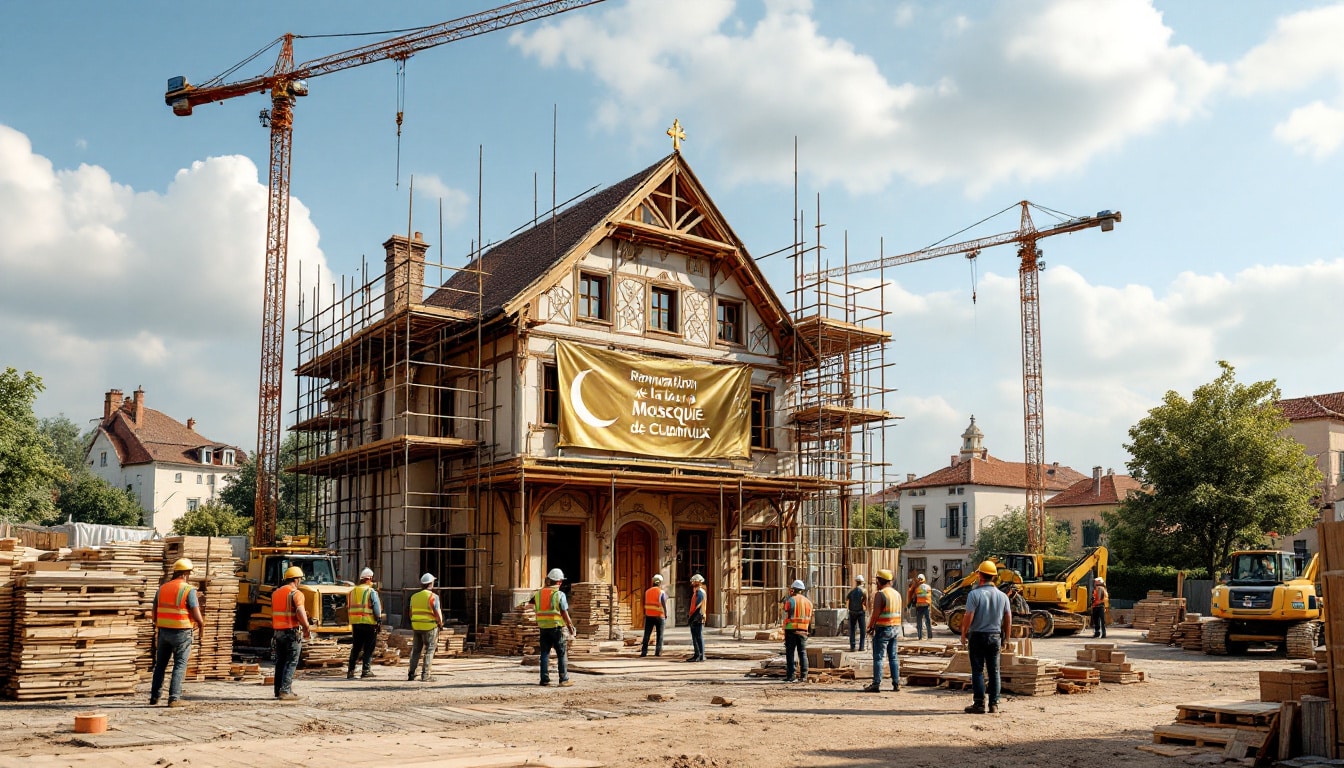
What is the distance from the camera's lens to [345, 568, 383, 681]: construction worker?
1764 cm

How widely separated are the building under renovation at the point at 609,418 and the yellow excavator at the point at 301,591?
9.87ft

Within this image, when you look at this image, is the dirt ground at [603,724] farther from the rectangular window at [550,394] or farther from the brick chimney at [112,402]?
the brick chimney at [112,402]

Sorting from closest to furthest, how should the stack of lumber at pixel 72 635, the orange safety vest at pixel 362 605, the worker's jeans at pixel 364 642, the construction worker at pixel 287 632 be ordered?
the stack of lumber at pixel 72 635
the construction worker at pixel 287 632
the orange safety vest at pixel 362 605
the worker's jeans at pixel 364 642

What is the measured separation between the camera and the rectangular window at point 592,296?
93.1 feet

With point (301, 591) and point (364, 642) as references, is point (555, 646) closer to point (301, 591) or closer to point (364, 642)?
point (364, 642)

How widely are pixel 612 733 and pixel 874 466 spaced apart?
2039cm

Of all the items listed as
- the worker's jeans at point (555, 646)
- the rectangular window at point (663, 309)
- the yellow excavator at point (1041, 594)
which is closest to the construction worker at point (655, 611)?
the worker's jeans at point (555, 646)

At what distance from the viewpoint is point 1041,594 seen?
30.6 metres

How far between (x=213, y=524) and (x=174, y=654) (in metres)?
47.6

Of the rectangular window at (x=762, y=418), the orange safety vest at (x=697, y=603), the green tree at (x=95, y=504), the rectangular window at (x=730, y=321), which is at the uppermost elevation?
the rectangular window at (x=730, y=321)

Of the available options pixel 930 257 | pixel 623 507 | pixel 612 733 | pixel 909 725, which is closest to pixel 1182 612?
pixel 623 507

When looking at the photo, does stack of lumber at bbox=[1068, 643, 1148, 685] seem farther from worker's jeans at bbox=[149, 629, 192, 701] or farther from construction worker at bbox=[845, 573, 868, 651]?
worker's jeans at bbox=[149, 629, 192, 701]

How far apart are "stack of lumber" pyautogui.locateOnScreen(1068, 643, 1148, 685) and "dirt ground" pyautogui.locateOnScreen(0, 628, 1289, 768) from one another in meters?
0.22

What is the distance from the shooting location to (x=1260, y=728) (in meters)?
11.2
